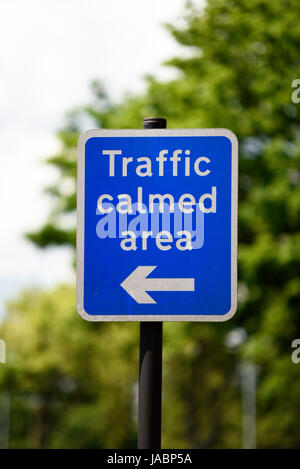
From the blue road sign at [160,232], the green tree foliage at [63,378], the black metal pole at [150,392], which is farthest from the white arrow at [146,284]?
the green tree foliage at [63,378]

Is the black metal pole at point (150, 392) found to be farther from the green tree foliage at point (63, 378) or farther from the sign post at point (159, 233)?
the green tree foliage at point (63, 378)

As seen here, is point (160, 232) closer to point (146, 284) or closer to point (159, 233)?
point (159, 233)

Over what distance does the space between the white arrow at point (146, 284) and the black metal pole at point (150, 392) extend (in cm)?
16

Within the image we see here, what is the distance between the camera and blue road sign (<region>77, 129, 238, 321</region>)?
3254 millimetres

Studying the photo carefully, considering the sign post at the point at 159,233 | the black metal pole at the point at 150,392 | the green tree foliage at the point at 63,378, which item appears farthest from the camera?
the green tree foliage at the point at 63,378

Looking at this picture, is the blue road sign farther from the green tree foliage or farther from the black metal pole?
the green tree foliage

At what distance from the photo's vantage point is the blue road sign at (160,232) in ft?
10.7

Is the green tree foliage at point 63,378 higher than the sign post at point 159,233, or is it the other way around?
the sign post at point 159,233

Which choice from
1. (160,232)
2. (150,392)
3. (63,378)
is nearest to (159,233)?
(160,232)

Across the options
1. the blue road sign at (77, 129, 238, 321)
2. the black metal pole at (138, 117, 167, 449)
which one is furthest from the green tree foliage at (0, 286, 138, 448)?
the black metal pole at (138, 117, 167, 449)

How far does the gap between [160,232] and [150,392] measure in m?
0.64

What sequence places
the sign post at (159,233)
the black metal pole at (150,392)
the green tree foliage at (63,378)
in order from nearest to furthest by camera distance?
the black metal pole at (150,392) → the sign post at (159,233) → the green tree foliage at (63,378)

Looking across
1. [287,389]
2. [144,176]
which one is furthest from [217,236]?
[287,389]

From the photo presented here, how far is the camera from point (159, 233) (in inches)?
128
